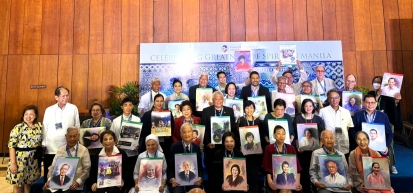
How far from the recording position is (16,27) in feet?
23.0

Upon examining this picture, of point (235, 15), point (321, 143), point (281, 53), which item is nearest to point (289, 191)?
point (321, 143)

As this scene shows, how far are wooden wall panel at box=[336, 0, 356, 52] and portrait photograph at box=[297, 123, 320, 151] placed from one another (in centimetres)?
454

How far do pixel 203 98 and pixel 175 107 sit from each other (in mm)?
478

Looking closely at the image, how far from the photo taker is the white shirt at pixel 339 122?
11.9ft

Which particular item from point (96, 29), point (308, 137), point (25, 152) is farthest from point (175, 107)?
point (96, 29)

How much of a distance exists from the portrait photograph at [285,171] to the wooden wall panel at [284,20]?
4.75 meters

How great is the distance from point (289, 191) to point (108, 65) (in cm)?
559

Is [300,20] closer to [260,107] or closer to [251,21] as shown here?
[251,21]

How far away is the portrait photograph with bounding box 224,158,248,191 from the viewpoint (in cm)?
299

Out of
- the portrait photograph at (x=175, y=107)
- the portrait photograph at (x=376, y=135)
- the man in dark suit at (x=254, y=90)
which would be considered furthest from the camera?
the man in dark suit at (x=254, y=90)

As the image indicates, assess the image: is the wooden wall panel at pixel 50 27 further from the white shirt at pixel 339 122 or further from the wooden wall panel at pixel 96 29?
the white shirt at pixel 339 122

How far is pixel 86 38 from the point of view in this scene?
7031 mm

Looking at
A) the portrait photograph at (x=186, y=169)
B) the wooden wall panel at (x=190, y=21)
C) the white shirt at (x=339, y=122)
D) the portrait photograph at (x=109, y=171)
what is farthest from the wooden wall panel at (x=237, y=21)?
the portrait photograph at (x=109, y=171)

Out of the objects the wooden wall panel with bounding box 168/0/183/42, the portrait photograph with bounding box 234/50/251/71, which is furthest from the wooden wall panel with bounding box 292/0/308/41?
the wooden wall panel with bounding box 168/0/183/42
